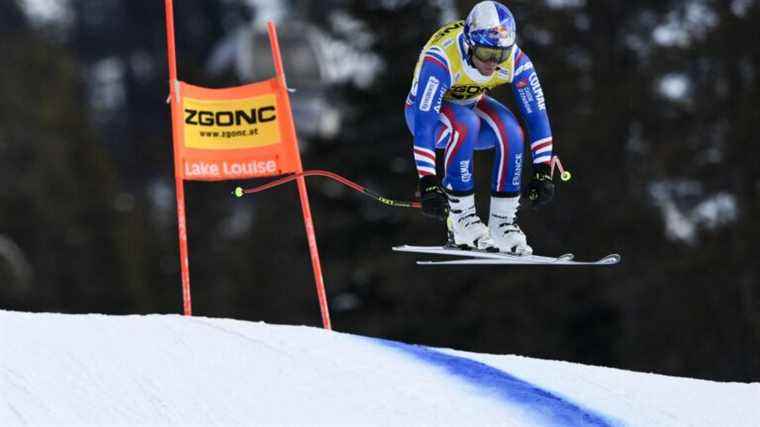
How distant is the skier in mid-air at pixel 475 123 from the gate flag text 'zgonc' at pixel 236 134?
1302mm

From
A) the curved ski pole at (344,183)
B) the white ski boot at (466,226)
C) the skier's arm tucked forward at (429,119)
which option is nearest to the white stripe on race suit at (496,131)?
the white ski boot at (466,226)

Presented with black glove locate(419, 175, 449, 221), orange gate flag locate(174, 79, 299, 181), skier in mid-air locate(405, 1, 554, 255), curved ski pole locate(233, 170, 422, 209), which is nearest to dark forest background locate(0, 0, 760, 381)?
orange gate flag locate(174, 79, 299, 181)

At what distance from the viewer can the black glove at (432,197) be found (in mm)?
10227

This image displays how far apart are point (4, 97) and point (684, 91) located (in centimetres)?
2361

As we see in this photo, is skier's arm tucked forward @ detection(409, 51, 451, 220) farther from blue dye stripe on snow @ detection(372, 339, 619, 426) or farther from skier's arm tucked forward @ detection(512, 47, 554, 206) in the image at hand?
blue dye stripe on snow @ detection(372, 339, 619, 426)

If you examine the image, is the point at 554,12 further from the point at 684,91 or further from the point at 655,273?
the point at 655,273

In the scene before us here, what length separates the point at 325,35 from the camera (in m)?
38.5

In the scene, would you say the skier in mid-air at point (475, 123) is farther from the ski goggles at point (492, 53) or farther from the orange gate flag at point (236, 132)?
the orange gate flag at point (236, 132)

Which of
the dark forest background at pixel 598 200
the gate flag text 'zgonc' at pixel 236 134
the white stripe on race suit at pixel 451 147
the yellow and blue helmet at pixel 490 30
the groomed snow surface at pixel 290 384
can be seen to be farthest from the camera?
the dark forest background at pixel 598 200

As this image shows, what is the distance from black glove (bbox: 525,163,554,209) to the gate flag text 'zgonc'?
1.71 metres

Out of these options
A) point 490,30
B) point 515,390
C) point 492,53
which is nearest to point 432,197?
point 492,53

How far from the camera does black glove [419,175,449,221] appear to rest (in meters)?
10.2

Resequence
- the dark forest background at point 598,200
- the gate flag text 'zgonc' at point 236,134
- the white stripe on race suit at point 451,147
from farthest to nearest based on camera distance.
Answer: the dark forest background at point 598,200 < the gate flag text 'zgonc' at point 236,134 < the white stripe on race suit at point 451,147

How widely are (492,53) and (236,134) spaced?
7.60 ft
